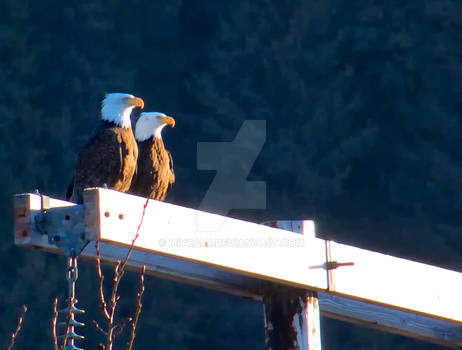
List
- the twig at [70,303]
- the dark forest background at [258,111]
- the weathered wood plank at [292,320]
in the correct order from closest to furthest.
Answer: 1. the twig at [70,303]
2. the weathered wood plank at [292,320]
3. the dark forest background at [258,111]

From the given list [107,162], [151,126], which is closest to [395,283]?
[107,162]

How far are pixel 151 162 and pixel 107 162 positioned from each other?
1.62 ft

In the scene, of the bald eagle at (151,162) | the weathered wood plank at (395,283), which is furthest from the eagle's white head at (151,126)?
the weathered wood plank at (395,283)

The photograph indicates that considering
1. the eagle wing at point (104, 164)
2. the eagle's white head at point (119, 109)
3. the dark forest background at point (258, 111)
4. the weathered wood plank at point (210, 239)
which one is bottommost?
the weathered wood plank at point (210, 239)

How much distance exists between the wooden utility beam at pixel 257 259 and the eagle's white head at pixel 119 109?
8.54 ft

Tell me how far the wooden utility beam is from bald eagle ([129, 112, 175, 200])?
2.54 meters

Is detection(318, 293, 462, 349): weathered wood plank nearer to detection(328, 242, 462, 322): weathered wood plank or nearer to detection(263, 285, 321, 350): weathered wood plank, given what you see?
detection(328, 242, 462, 322): weathered wood plank

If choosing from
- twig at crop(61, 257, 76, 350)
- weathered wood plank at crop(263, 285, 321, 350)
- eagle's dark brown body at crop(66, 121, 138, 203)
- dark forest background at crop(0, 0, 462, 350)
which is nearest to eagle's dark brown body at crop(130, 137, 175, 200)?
eagle's dark brown body at crop(66, 121, 138, 203)

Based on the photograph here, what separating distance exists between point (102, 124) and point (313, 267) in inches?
118

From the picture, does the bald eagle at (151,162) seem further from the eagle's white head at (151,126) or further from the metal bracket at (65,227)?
the metal bracket at (65,227)

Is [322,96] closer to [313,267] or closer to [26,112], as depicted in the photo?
[26,112]

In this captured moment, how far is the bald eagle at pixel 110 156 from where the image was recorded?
6328 mm

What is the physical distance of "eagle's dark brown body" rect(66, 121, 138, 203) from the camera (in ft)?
20.7

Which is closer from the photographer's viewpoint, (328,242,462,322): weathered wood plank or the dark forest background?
(328,242,462,322): weathered wood plank
